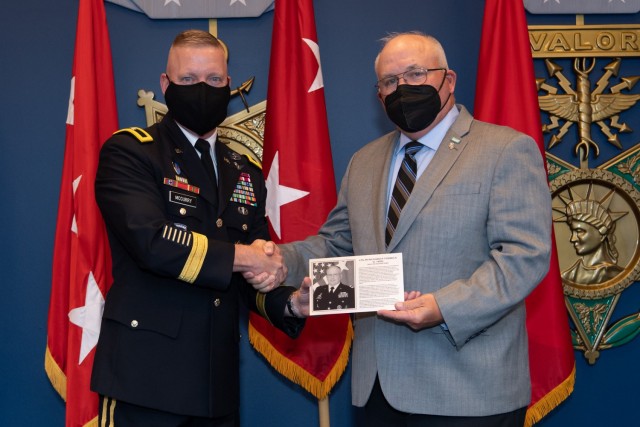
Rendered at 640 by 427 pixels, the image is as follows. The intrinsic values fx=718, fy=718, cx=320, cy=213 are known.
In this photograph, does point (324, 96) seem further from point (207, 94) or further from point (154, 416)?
point (154, 416)

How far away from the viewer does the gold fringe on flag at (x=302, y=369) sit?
10.4ft

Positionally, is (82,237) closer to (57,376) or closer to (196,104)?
(57,376)

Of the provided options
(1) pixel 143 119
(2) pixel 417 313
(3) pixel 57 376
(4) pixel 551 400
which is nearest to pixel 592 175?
(4) pixel 551 400

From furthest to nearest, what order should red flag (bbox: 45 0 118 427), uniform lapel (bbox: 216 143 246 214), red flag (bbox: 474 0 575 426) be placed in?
red flag (bbox: 474 0 575 426) < red flag (bbox: 45 0 118 427) < uniform lapel (bbox: 216 143 246 214)

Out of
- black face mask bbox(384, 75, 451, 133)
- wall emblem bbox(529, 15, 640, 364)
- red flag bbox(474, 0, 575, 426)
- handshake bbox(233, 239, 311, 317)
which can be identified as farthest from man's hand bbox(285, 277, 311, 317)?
wall emblem bbox(529, 15, 640, 364)

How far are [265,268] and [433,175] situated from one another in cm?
64

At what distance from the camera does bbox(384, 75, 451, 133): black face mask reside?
226 cm

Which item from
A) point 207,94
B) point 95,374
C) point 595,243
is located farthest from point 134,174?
point 595,243

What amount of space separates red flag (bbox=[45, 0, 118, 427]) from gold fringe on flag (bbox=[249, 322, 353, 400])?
0.72m

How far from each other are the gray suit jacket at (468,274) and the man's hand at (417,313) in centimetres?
3

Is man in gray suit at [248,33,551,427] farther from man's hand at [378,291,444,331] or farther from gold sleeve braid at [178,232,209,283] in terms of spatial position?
gold sleeve braid at [178,232,209,283]

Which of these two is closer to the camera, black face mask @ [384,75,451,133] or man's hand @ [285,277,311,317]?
black face mask @ [384,75,451,133]

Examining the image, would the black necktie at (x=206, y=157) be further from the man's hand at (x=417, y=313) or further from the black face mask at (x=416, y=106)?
the man's hand at (x=417, y=313)

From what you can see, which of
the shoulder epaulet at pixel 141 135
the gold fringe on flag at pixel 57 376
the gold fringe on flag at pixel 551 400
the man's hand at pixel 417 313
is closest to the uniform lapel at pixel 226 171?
the shoulder epaulet at pixel 141 135
